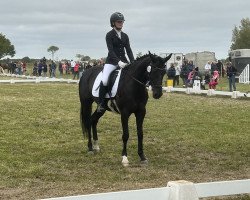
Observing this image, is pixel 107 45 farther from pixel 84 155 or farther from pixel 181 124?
pixel 181 124

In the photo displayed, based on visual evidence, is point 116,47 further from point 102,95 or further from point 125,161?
point 125,161

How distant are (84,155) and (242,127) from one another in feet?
20.2

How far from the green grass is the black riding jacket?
6.96 ft

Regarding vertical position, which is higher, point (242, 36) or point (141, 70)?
point (242, 36)

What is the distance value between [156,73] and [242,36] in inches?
3532

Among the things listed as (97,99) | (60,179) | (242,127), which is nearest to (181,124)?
(242,127)

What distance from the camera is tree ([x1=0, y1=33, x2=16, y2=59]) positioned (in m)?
101

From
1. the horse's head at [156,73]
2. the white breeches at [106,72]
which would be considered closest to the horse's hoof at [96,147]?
the white breeches at [106,72]

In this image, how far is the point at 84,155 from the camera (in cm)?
1018

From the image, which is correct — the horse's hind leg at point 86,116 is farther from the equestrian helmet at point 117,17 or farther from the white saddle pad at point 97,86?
the equestrian helmet at point 117,17

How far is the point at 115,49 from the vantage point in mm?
9961

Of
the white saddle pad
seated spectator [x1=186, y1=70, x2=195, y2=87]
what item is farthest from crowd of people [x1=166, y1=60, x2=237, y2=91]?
the white saddle pad

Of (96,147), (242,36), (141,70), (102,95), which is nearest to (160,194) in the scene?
(141,70)

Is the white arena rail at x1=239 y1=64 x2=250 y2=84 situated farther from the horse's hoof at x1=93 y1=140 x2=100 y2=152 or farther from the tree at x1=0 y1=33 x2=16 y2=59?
the tree at x1=0 y1=33 x2=16 y2=59
